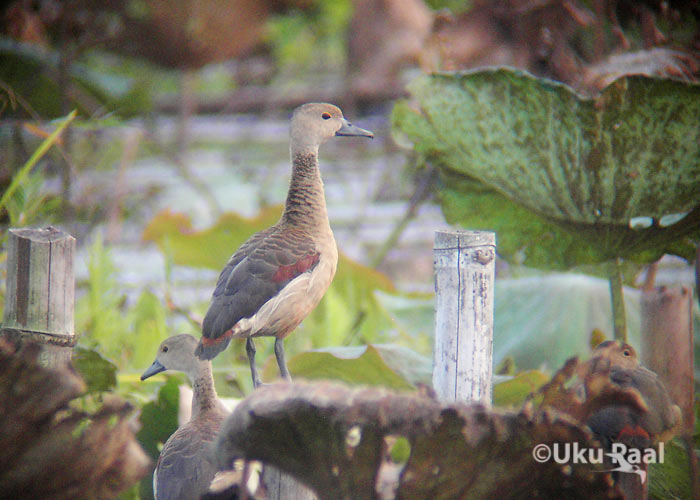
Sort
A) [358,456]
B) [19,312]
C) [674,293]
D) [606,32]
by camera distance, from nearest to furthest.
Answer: [358,456], [19,312], [674,293], [606,32]

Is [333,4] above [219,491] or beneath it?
above

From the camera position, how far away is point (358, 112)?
4398 mm

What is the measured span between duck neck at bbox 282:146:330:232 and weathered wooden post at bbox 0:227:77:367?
14.1 inches

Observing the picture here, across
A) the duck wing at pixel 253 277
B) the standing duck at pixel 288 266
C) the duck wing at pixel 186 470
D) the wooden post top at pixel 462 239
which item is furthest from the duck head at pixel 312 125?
the duck wing at pixel 186 470

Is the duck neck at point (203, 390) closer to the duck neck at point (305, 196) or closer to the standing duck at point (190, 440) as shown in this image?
the standing duck at point (190, 440)

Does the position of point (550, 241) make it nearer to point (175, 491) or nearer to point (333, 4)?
point (175, 491)

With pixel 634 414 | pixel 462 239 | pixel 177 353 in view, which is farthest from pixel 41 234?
pixel 634 414

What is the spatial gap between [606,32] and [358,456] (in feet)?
7.45

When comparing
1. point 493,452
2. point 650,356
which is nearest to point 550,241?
point 650,356

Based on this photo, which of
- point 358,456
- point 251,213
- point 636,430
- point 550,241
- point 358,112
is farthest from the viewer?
point 358,112

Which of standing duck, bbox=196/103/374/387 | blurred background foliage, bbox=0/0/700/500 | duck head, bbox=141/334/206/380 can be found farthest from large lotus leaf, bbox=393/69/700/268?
duck head, bbox=141/334/206/380

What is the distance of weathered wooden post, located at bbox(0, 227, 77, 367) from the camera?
1.12 meters

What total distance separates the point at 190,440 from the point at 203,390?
12 centimetres

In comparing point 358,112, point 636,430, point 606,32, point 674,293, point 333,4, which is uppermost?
point 333,4
